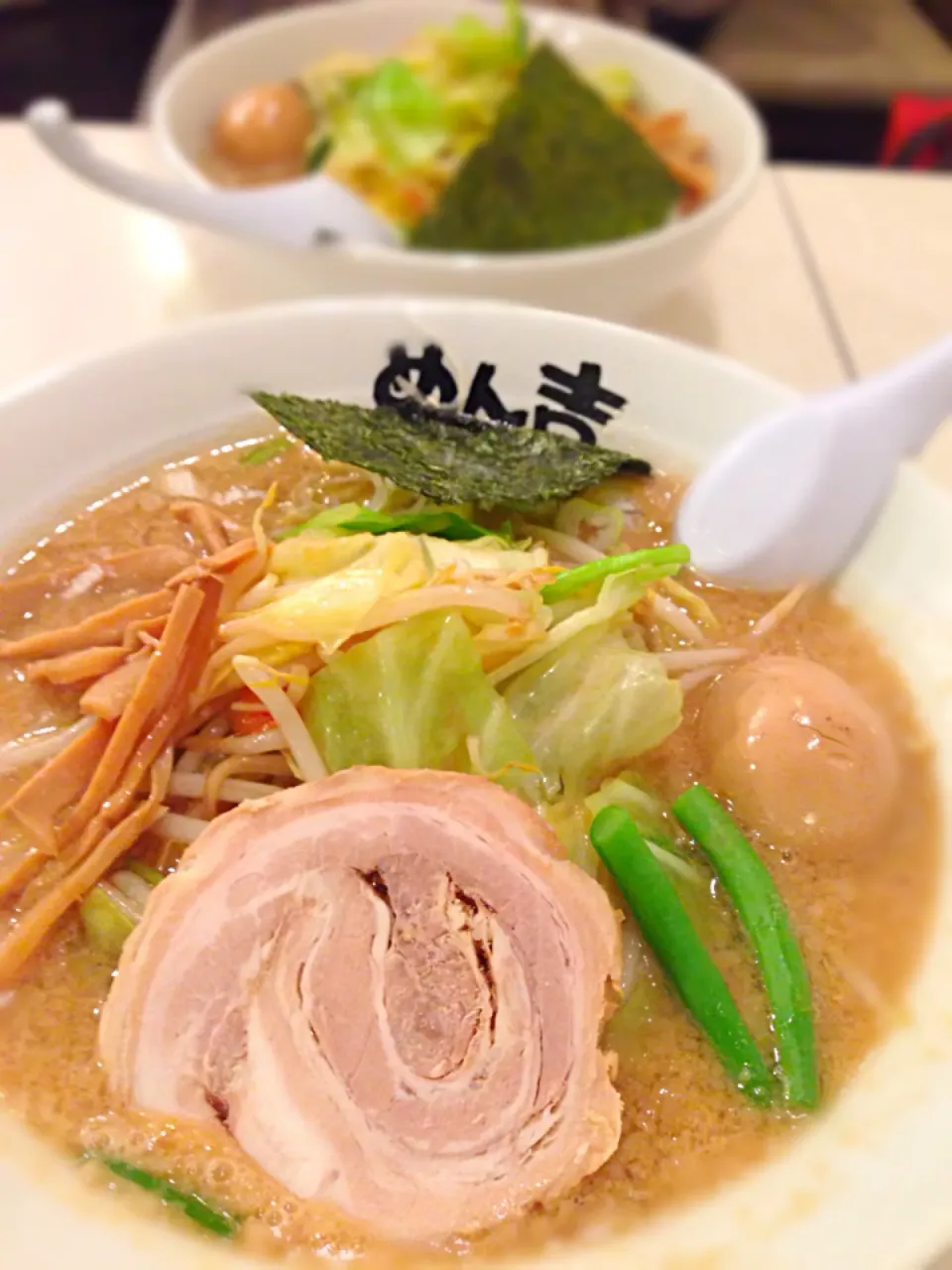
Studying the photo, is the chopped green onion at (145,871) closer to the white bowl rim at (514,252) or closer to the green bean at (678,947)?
the green bean at (678,947)

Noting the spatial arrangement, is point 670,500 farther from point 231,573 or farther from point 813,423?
point 231,573

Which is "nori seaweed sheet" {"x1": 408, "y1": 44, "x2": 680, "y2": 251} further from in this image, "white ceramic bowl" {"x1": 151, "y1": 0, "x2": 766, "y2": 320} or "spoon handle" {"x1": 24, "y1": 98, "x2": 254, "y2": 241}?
"spoon handle" {"x1": 24, "y1": 98, "x2": 254, "y2": 241}

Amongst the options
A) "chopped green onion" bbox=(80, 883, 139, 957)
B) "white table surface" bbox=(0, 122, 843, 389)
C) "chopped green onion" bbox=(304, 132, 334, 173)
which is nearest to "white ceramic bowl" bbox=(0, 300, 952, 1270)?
"chopped green onion" bbox=(80, 883, 139, 957)

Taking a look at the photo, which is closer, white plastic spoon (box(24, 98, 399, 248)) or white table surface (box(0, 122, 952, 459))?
white plastic spoon (box(24, 98, 399, 248))

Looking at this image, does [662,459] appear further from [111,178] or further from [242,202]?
[111,178]

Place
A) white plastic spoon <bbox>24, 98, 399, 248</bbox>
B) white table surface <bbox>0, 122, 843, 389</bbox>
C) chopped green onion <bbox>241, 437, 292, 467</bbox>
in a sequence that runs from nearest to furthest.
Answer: chopped green onion <bbox>241, 437, 292, 467</bbox>, white plastic spoon <bbox>24, 98, 399, 248</bbox>, white table surface <bbox>0, 122, 843, 389</bbox>

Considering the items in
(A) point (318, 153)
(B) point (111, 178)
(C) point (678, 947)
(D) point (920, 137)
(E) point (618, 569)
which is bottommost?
(D) point (920, 137)

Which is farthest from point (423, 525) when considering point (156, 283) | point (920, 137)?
point (920, 137)
